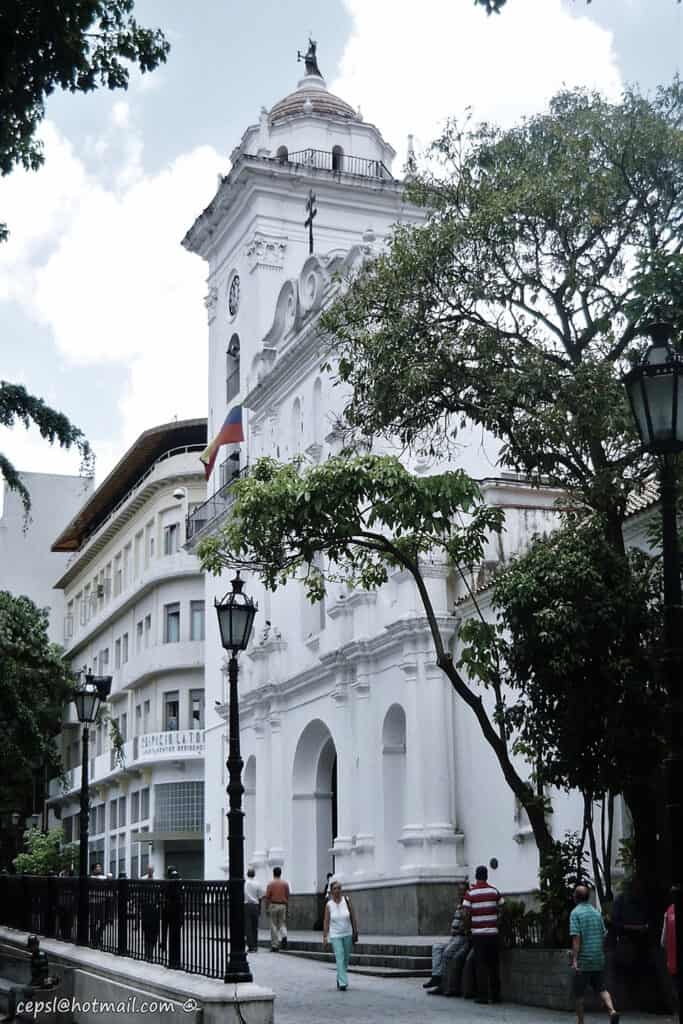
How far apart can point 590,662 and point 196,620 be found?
3416 centimetres

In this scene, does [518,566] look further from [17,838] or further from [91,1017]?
[17,838]

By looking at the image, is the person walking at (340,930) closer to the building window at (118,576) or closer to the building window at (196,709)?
the building window at (196,709)

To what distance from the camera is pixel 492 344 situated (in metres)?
17.6

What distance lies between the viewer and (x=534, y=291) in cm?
1831

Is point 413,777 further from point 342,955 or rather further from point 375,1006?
point 375,1006

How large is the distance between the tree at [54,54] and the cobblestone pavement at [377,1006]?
949 centimetres

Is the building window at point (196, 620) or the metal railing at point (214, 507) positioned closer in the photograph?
the metal railing at point (214, 507)

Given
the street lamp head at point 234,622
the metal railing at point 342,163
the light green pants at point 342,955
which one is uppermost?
the metal railing at point 342,163

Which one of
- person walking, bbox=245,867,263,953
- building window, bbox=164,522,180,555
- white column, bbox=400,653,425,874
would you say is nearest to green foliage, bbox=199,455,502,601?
person walking, bbox=245,867,263,953

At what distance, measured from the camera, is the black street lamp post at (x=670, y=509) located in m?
7.72

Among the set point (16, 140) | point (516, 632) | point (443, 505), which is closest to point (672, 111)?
point (443, 505)

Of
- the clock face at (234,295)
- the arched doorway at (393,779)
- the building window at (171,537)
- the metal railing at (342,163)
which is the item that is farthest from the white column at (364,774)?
the building window at (171,537)

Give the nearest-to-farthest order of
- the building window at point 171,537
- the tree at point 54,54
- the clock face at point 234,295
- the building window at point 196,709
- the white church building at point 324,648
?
the tree at point 54,54 → the white church building at point 324,648 → the clock face at point 234,295 → the building window at point 196,709 → the building window at point 171,537

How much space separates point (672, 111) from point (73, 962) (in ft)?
42.6
